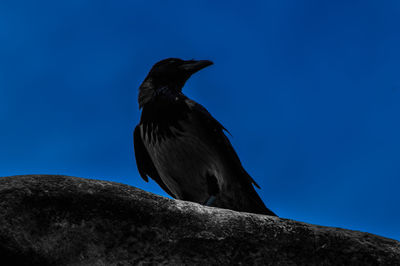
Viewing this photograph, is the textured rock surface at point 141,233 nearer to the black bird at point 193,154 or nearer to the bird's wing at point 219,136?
the black bird at point 193,154

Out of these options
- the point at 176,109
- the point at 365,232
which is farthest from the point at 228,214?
the point at 176,109

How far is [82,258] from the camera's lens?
2320 mm

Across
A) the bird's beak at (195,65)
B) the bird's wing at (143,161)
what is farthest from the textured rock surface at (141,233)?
the bird's beak at (195,65)

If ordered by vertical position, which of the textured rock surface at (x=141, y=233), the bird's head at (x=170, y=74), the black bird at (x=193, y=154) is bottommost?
the textured rock surface at (x=141, y=233)

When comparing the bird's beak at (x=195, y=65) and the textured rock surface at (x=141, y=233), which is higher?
the bird's beak at (x=195, y=65)

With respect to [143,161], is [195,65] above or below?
above

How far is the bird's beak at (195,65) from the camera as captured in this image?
702cm

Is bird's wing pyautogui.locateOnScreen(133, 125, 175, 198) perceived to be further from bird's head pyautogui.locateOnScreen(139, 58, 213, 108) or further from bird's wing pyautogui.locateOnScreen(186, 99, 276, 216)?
bird's wing pyautogui.locateOnScreen(186, 99, 276, 216)

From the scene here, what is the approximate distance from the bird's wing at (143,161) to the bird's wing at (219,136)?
1.13m

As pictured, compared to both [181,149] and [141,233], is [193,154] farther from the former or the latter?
[141,233]

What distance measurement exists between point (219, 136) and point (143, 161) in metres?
1.64

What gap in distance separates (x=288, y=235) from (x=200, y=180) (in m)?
3.33

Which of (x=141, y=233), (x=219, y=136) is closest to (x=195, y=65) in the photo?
(x=219, y=136)

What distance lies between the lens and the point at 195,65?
702 cm
